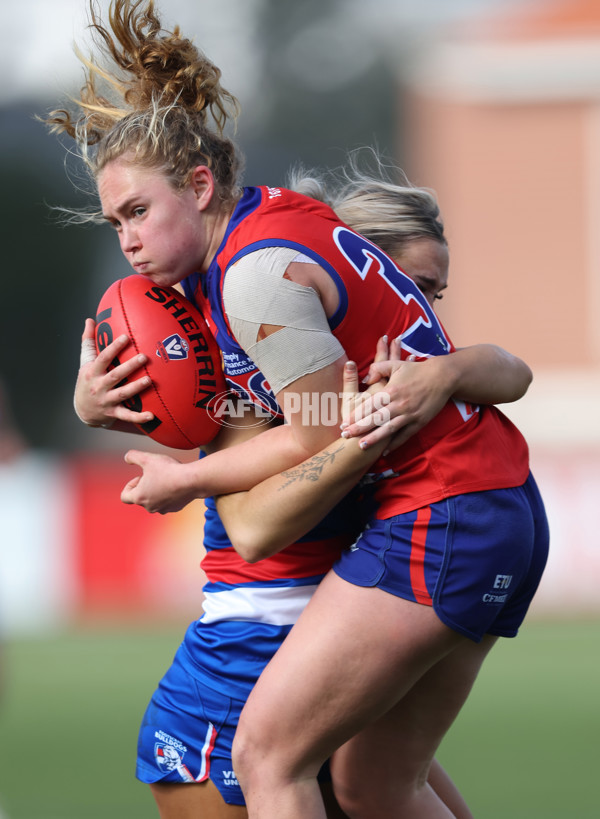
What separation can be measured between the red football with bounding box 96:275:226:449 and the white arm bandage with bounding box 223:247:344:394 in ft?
1.06

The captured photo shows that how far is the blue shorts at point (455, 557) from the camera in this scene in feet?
8.57

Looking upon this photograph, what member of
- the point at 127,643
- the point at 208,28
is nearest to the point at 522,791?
the point at 127,643

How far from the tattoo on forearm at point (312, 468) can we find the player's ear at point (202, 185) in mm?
696

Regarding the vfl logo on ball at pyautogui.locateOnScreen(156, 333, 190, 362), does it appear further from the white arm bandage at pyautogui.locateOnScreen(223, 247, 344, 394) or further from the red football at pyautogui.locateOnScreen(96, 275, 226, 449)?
the white arm bandage at pyautogui.locateOnScreen(223, 247, 344, 394)

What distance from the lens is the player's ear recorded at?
111 inches

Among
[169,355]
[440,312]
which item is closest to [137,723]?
[169,355]

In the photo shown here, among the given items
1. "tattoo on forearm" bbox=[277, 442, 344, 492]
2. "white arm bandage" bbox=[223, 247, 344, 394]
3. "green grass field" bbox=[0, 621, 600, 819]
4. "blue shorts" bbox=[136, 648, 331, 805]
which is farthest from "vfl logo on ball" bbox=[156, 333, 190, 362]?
"green grass field" bbox=[0, 621, 600, 819]

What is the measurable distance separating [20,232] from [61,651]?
669 inches

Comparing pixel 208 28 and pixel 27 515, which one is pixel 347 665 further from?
pixel 208 28

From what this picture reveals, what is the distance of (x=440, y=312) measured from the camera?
19922mm

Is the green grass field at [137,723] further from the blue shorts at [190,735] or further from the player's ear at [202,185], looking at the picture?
the player's ear at [202,185]

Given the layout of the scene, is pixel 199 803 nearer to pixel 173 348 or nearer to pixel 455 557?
pixel 455 557

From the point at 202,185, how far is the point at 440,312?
17.3m

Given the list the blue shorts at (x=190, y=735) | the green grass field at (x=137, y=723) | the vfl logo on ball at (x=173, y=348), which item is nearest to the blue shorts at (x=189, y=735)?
the blue shorts at (x=190, y=735)
